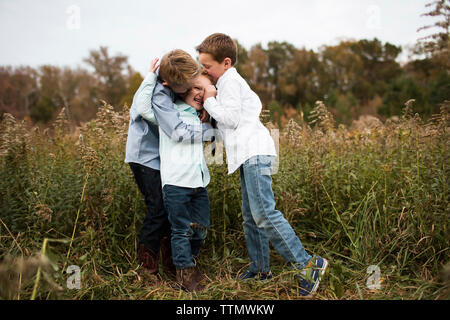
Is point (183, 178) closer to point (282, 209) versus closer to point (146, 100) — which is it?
point (146, 100)

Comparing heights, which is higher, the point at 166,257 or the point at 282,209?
the point at 282,209

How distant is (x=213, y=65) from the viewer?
2617mm

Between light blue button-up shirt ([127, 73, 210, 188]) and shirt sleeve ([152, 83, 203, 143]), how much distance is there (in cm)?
4

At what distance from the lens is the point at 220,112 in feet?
7.84

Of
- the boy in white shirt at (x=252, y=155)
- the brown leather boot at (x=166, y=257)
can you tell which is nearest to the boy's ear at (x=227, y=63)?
the boy in white shirt at (x=252, y=155)

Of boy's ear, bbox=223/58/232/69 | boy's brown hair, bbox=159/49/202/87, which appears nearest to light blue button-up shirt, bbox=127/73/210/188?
boy's brown hair, bbox=159/49/202/87

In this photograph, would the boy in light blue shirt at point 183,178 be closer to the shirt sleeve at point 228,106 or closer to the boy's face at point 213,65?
the boy's face at point 213,65

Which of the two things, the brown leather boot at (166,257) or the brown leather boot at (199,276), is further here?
the brown leather boot at (166,257)

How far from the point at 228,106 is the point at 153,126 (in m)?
0.71

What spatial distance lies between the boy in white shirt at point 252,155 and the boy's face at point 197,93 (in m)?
0.07

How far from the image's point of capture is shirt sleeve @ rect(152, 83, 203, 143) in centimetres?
246

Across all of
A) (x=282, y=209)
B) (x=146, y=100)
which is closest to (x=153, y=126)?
(x=146, y=100)

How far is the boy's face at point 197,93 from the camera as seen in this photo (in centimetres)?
262
